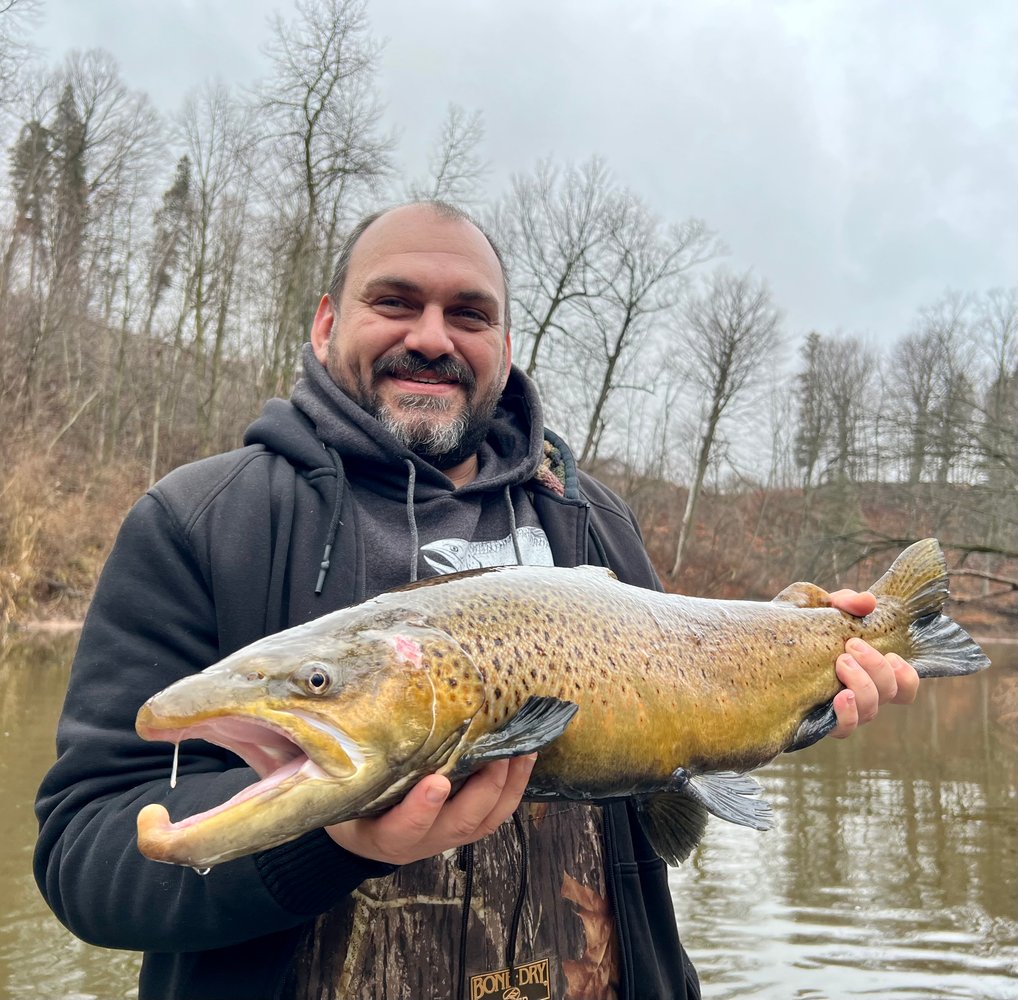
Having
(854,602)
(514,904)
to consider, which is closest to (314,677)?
(514,904)

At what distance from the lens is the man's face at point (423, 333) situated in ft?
8.75

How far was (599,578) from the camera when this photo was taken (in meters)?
2.31

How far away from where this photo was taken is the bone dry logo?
205 centimetres

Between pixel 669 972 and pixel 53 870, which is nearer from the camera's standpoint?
pixel 53 870

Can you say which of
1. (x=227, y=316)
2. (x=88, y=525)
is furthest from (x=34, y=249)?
(x=88, y=525)

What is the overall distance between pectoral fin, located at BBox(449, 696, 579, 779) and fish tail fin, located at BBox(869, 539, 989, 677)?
1.60 m

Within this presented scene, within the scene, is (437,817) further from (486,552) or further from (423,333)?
(423,333)

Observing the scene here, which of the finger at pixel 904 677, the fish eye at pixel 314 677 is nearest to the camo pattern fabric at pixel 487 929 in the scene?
the fish eye at pixel 314 677

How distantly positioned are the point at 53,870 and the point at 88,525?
19.2m

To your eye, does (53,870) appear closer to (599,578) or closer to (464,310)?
(599,578)

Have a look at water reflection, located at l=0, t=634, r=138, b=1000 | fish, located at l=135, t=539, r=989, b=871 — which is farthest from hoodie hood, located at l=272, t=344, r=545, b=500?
water reflection, located at l=0, t=634, r=138, b=1000

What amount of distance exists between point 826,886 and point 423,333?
6.83 meters

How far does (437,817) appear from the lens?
1707 millimetres

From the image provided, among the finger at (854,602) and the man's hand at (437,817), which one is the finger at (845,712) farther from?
the man's hand at (437,817)
